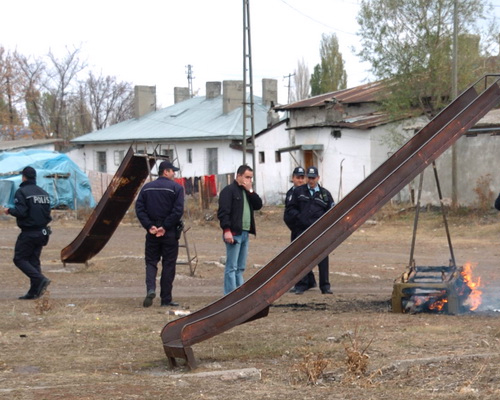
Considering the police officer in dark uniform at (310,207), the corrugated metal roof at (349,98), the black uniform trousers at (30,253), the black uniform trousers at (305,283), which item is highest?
the corrugated metal roof at (349,98)

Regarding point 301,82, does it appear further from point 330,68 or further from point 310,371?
point 310,371

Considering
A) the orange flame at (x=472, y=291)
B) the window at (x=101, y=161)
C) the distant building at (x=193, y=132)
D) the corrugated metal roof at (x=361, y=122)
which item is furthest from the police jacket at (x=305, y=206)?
the window at (x=101, y=161)

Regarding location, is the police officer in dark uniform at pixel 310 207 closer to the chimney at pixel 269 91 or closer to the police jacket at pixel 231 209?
the police jacket at pixel 231 209

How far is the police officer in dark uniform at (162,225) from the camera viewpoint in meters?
11.9

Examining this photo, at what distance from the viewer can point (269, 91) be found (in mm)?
62156

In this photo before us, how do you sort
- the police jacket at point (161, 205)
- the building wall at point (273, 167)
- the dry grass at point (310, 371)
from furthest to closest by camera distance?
the building wall at point (273, 167), the police jacket at point (161, 205), the dry grass at point (310, 371)

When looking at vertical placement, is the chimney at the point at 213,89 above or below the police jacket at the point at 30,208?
above

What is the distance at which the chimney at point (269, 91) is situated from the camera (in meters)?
62.0

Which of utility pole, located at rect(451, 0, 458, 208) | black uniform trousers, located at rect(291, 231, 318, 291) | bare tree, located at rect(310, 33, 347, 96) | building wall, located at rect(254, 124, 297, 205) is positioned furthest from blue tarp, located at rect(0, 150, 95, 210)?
bare tree, located at rect(310, 33, 347, 96)

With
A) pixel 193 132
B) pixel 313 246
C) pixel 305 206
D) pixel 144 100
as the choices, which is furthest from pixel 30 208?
pixel 144 100

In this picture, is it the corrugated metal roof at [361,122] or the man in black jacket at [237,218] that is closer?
the man in black jacket at [237,218]

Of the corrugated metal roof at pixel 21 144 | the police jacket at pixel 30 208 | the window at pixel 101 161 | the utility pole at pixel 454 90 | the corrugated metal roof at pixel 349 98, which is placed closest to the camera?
the police jacket at pixel 30 208

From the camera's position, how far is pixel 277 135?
46219 millimetres

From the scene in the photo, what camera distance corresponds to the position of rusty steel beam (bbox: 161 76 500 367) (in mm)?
7750
